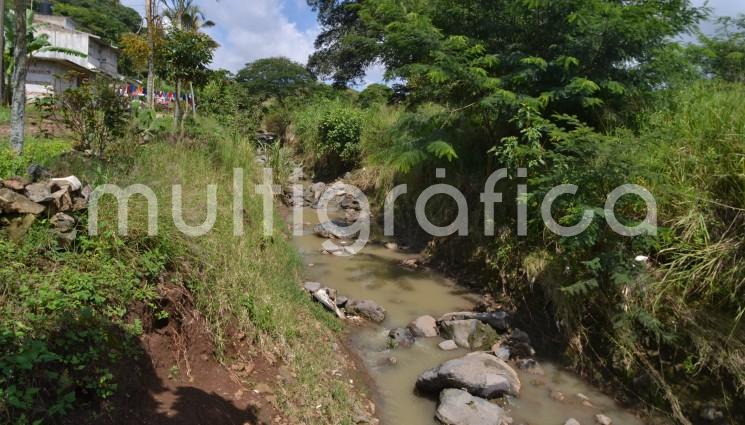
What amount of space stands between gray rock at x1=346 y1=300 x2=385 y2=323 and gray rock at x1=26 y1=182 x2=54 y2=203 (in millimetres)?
3676

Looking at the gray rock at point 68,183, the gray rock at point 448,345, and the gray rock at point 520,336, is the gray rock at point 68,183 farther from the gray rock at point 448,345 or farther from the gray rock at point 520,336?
the gray rock at point 520,336

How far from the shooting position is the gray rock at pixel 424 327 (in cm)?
575

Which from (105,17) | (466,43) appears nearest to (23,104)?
(466,43)

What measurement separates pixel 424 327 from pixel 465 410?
1.73 meters

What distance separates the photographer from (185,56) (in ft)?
25.9

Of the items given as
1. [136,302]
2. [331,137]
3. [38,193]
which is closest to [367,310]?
[136,302]

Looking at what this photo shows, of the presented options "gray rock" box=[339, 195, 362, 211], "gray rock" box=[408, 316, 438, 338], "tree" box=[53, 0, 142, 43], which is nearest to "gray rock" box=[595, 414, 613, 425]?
"gray rock" box=[408, 316, 438, 338]

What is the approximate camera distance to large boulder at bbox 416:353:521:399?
443cm

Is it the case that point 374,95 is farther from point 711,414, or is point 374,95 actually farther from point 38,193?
point 711,414

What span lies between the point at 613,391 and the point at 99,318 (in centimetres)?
471

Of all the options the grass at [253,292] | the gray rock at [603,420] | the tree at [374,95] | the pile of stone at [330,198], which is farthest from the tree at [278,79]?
the gray rock at [603,420]

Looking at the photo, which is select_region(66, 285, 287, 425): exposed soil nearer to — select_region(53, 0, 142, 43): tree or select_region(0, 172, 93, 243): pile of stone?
select_region(0, 172, 93, 243): pile of stone

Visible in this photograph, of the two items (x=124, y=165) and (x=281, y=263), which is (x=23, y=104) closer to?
(x=124, y=165)

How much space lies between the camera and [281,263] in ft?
20.0
